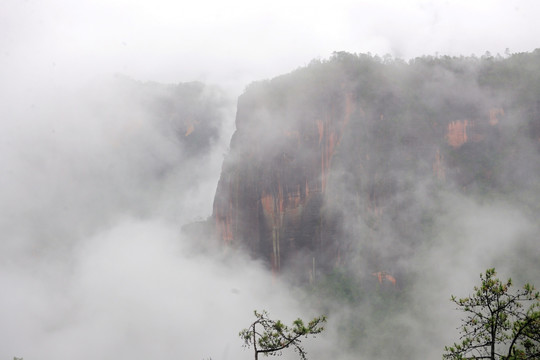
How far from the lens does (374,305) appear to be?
206ft

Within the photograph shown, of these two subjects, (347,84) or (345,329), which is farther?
(347,84)

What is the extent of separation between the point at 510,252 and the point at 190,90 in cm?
9065

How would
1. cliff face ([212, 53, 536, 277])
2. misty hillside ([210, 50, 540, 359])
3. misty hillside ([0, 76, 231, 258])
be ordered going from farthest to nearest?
misty hillside ([0, 76, 231, 258]), cliff face ([212, 53, 536, 277]), misty hillside ([210, 50, 540, 359])

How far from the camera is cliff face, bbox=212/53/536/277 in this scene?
67.2m

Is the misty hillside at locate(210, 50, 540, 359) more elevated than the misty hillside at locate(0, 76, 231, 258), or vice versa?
the misty hillside at locate(0, 76, 231, 258)

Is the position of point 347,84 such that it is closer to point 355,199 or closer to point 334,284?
point 355,199

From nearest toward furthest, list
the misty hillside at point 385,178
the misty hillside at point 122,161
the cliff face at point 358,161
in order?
the misty hillside at point 385,178 → the cliff face at point 358,161 → the misty hillside at point 122,161

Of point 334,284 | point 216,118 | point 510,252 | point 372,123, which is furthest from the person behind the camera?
point 216,118

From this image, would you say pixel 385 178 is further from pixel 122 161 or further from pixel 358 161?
pixel 122 161

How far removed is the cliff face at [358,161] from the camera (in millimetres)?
67250

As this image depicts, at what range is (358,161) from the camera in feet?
228

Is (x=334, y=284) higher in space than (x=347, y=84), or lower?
lower

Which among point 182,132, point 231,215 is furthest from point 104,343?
point 182,132

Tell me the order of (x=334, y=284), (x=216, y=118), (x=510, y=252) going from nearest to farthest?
(x=510, y=252)
(x=334, y=284)
(x=216, y=118)
